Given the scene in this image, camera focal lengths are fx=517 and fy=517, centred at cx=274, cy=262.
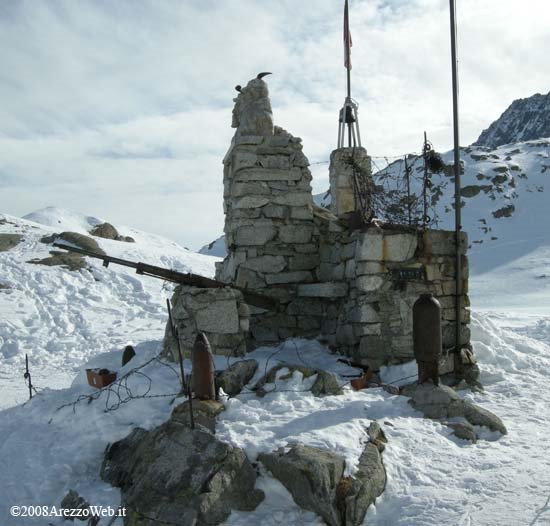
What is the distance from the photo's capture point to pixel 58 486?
14.8ft

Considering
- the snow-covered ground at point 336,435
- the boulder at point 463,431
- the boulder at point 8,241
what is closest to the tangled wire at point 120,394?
the snow-covered ground at point 336,435

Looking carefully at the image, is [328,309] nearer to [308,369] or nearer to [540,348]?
[308,369]

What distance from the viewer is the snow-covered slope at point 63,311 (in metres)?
11.0

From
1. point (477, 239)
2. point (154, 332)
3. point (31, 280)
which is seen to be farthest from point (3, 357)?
point (477, 239)

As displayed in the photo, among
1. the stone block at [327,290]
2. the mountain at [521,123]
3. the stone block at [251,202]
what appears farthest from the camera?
the mountain at [521,123]

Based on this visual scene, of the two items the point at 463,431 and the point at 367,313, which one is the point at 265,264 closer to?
the point at 367,313

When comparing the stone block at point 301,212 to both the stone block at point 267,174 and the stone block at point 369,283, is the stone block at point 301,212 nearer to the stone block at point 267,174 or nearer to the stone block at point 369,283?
the stone block at point 267,174

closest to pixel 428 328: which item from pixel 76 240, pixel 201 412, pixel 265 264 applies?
pixel 201 412

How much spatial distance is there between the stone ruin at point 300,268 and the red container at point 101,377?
0.77 meters

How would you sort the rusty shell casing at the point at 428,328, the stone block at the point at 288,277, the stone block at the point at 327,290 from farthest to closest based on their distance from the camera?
the stone block at the point at 288,277 < the stone block at the point at 327,290 < the rusty shell casing at the point at 428,328

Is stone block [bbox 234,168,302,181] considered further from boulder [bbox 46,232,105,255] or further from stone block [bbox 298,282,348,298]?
boulder [bbox 46,232,105,255]

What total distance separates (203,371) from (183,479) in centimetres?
113

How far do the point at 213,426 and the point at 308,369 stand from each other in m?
1.49

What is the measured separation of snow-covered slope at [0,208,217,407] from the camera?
36.1ft
